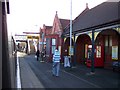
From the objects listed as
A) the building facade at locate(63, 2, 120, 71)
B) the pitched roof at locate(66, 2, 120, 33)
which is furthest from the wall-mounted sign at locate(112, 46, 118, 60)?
the pitched roof at locate(66, 2, 120, 33)

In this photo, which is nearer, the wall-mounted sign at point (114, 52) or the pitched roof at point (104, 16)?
the pitched roof at point (104, 16)

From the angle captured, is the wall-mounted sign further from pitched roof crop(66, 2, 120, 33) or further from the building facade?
pitched roof crop(66, 2, 120, 33)

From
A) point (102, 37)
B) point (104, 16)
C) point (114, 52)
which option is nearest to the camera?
point (104, 16)

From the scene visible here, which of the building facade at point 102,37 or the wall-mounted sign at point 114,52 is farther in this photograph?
the wall-mounted sign at point 114,52

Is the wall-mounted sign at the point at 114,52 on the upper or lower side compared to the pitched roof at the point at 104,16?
lower

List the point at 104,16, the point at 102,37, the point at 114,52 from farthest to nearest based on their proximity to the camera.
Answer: the point at 102,37
the point at 114,52
the point at 104,16

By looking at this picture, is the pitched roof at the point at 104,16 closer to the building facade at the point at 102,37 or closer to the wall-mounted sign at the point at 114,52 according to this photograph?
the building facade at the point at 102,37

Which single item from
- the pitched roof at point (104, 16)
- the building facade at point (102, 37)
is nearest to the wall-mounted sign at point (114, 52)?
the building facade at point (102, 37)

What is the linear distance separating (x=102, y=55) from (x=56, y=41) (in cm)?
903

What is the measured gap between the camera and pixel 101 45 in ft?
80.9

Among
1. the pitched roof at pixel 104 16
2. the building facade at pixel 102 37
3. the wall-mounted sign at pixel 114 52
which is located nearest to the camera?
the pitched roof at pixel 104 16

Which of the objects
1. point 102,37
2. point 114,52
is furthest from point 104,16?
point 102,37

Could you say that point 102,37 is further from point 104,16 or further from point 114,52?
point 104,16

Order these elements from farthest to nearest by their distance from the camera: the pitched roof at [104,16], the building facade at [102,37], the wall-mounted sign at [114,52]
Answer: the wall-mounted sign at [114,52]
the building facade at [102,37]
the pitched roof at [104,16]
